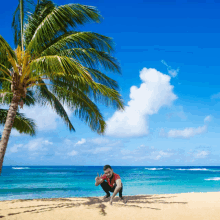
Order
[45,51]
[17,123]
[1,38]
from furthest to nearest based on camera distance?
[17,123] → [45,51] → [1,38]

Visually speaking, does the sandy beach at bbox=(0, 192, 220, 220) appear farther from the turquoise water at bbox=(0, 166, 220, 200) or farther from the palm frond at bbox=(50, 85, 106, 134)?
the turquoise water at bbox=(0, 166, 220, 200)

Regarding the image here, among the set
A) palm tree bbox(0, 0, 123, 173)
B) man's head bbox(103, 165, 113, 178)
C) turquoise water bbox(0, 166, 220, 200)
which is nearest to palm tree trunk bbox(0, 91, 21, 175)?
palm tree bbox(0, 0, 123, 173)

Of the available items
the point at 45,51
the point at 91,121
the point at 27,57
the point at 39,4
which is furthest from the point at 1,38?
the point at 91,121

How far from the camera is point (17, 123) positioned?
41.7 feet

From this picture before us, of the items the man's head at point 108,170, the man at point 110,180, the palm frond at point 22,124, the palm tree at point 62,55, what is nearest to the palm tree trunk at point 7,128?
the palm tree at point 62,55

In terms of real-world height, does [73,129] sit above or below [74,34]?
below

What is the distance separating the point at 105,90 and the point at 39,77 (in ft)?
6.33

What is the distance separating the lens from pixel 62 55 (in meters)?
7.11

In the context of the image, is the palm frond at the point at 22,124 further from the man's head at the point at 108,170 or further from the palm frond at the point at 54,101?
the man's head at the point at 108,170

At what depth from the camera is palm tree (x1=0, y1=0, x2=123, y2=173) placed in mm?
6379

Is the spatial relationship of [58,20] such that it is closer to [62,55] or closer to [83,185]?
[62,55]

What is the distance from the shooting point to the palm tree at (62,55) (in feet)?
20.9

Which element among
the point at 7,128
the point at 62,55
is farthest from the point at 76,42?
the point at 7,128

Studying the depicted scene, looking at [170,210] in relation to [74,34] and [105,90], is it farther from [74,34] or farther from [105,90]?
[74,34]
